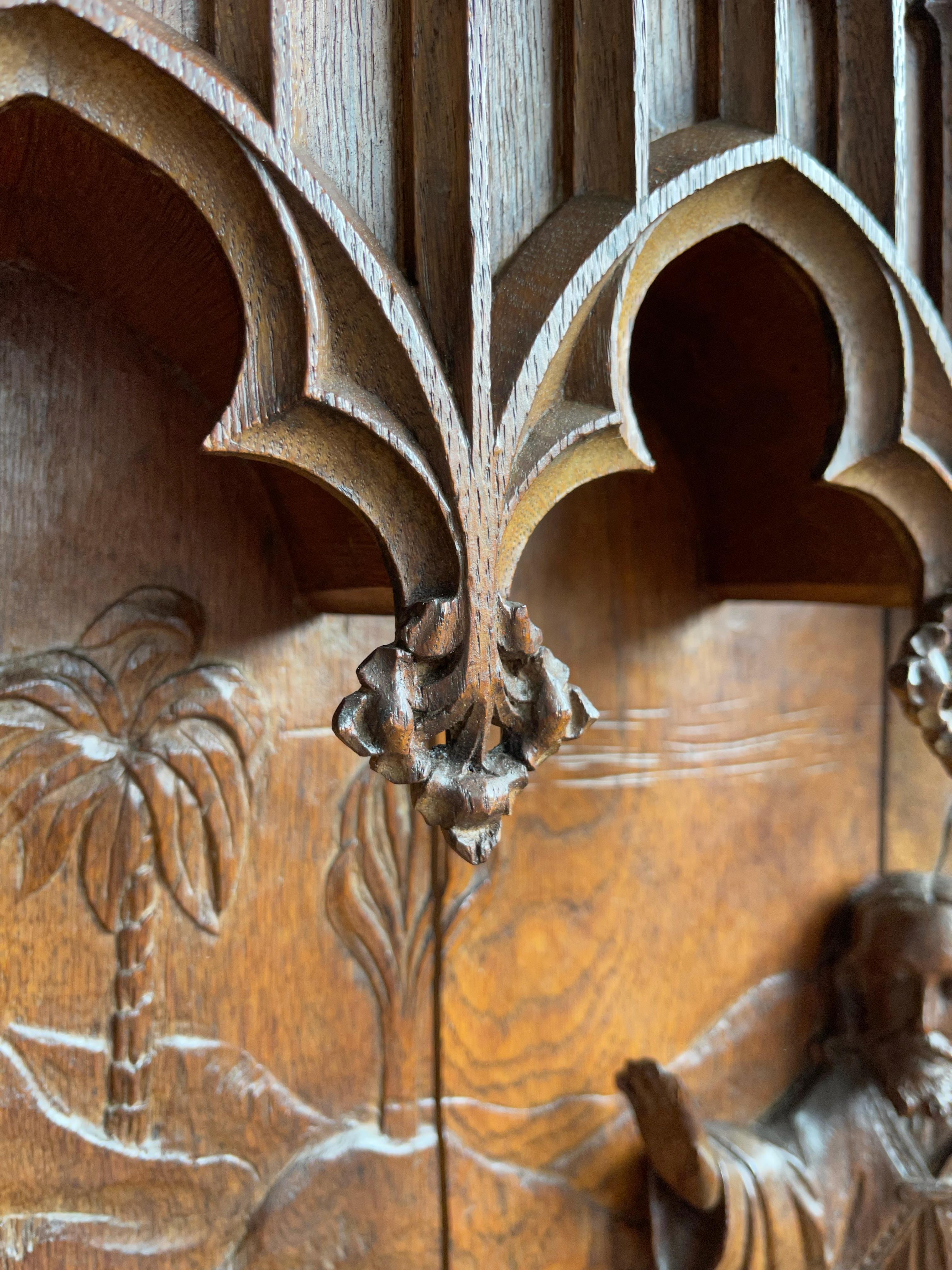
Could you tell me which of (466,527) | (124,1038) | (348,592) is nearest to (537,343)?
(466,527)

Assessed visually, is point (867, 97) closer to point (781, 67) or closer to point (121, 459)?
point (781, 67)

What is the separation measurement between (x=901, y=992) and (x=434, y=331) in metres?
0.72

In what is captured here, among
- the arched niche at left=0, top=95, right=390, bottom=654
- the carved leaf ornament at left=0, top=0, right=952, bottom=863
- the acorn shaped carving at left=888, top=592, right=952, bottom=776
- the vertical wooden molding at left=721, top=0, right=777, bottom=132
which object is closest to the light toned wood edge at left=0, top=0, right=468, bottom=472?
the carved leaf ornament at left=0, top=0, right=952, bottom=863

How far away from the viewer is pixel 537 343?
23.3 inches

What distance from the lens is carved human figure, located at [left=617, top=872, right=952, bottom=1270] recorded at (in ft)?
3.02

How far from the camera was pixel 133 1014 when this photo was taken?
777mm

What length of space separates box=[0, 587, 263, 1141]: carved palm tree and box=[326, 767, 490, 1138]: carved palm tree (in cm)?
9

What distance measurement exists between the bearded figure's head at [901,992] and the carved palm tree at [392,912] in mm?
394

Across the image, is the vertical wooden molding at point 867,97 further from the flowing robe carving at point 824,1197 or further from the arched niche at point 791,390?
the flowing robe carving at point 824,1197

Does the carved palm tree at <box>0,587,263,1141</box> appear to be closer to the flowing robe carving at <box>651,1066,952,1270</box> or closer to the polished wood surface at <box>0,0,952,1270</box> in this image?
the polished wood surface at <box>0,0,952,1270</box>

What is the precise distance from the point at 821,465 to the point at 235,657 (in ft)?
1.37

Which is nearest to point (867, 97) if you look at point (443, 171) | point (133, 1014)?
point (443, 171)

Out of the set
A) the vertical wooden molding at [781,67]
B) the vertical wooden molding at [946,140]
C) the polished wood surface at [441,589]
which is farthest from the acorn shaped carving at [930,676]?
the vertical wooden molding at [781,67]

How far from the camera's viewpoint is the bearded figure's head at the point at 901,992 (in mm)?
973
